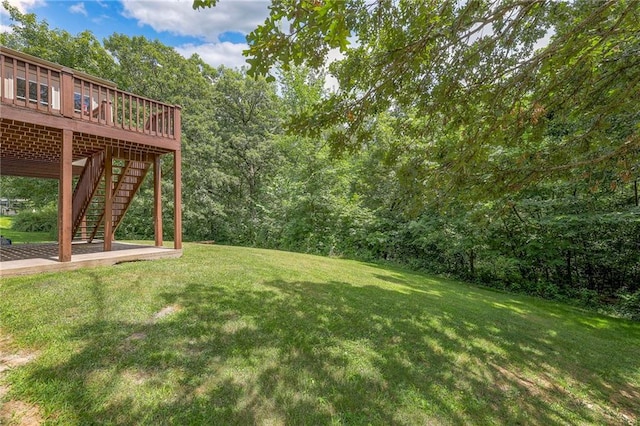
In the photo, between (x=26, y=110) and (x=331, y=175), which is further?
(x=331, y=175)

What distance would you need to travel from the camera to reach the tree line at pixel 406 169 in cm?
357

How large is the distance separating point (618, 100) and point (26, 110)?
302 inches

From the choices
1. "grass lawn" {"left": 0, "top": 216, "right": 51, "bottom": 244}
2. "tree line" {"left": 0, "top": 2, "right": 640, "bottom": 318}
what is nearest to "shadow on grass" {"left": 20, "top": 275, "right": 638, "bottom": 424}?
"tree line" {"left": 0, "top": 2, "right": 640, "bottom": 318}

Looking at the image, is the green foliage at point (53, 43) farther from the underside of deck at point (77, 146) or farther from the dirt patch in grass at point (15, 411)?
the dirt patch in grass at point (15, 411)

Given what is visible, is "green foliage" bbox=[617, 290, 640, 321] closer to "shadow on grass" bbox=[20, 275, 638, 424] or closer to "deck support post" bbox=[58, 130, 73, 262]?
"shadow on grass" bbox=[20, 275, 638, 424]

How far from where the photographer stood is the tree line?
3.57m

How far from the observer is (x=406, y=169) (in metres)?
4.21

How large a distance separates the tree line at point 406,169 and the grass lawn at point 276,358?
199cm

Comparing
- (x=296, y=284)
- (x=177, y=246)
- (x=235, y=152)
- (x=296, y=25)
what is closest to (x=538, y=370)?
(x=296, y=284)

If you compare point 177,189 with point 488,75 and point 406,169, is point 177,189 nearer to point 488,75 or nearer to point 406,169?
point 406,169

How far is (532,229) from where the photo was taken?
891cm

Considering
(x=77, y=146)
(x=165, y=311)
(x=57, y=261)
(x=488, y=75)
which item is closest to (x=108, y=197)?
(x=77, y=146)

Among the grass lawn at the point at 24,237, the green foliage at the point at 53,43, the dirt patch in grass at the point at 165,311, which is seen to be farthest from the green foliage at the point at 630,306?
the green foliage at the point at 53,43

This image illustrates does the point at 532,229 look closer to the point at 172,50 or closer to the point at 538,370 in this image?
the point at 538,370
